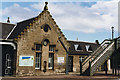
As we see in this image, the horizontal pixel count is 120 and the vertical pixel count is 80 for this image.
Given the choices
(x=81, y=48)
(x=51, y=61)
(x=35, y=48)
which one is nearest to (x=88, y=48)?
(x=81, y=48)

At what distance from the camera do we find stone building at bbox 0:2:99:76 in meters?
22.0

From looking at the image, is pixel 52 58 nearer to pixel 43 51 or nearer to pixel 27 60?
pixel 43 51

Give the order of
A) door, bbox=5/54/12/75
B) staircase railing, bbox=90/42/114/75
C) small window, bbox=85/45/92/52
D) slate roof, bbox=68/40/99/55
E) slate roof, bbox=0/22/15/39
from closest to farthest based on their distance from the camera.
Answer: door, bbox=5/54/12/75
staircase railing, bbox=90/42/114/75
slate roof, bbox=0/22/15/39
slate roof, bbox=68/40/99/55
small window, bbox=85/45/92/52

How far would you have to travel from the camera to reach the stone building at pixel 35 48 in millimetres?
22047

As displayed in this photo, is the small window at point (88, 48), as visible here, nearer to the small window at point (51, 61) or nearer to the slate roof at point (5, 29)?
the small window at point (51, 61)

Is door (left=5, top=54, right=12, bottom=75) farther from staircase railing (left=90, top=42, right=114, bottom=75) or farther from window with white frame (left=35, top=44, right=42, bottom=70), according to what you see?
staircase railing (left=90, top=42, right=114, bottom=75)

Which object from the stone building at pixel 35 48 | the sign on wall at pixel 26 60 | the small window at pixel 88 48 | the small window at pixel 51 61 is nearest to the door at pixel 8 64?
the stone building at pixel 35 48

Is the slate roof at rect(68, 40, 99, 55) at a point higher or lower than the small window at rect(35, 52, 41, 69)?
higher

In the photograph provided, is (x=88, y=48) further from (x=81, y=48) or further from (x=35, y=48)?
(x=35, y=48)

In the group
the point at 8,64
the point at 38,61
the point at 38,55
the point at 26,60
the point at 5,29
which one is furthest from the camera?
the point at 5,29

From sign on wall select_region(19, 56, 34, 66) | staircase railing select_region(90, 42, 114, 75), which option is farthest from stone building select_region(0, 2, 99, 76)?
staircase railing select_region(90, 42, 114, 75)

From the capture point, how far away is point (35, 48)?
76.7ft

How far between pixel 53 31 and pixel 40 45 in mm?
3151

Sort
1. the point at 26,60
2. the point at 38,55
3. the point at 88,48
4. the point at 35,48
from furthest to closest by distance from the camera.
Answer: the point at 88,48, the point at 38,55, the point at 35,48, the point at 26,60
